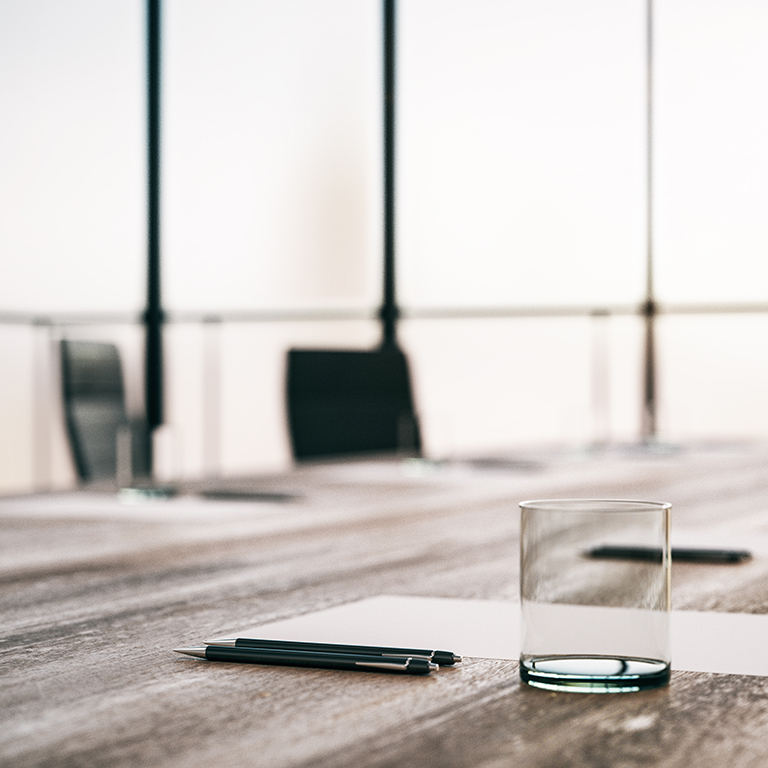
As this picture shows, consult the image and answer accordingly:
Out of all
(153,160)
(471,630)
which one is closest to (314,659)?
(471,630)

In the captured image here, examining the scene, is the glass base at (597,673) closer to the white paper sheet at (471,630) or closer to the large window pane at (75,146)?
the white paper sheet at (471,630)

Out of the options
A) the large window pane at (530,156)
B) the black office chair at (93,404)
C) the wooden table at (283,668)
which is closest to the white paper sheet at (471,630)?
the wooden table at (283,668)

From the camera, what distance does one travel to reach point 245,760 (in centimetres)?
48

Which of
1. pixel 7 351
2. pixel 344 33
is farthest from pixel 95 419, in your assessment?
pixel 344 33

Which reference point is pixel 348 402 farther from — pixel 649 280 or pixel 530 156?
pixel 530 156

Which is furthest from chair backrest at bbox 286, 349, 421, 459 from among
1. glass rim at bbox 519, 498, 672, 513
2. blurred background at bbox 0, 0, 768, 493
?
glass rim at bbox 519, 498, 672, 513

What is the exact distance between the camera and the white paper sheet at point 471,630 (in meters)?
0.69

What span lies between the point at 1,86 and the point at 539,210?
2687mm

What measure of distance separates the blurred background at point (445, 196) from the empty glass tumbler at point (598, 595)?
4.86 metres

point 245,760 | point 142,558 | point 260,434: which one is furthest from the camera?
point 260,434

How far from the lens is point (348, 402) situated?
3322 mm

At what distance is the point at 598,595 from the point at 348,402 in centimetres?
275

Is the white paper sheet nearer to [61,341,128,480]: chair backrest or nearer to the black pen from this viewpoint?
the black pen

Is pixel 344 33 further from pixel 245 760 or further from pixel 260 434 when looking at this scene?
pixel 245 760
